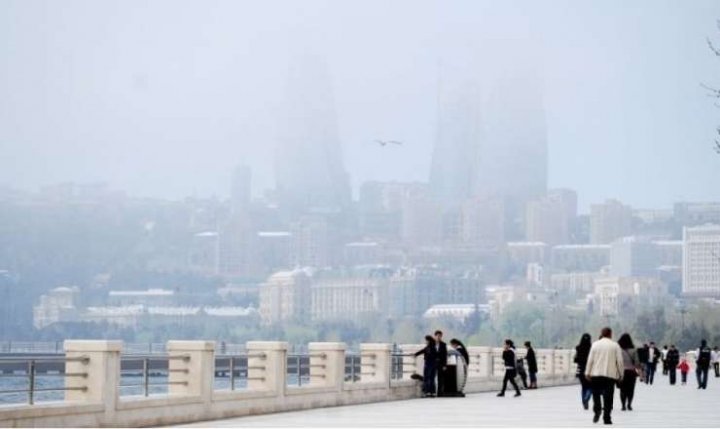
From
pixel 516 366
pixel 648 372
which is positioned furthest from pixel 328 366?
pixel 648 372

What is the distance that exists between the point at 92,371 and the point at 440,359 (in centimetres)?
1799

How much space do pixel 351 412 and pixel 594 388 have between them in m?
6.02

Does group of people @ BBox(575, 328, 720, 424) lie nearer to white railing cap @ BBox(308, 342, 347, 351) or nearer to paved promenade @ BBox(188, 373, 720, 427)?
paved promenade @ BBox(188, 373, 720, 427)

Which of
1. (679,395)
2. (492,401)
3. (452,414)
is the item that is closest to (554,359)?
(679,395)

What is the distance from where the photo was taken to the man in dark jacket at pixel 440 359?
4062 cm

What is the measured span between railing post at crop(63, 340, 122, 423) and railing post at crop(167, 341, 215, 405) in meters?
3.57

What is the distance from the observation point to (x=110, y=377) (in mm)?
24422

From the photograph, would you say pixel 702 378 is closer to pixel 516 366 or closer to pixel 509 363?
pixel 516 366

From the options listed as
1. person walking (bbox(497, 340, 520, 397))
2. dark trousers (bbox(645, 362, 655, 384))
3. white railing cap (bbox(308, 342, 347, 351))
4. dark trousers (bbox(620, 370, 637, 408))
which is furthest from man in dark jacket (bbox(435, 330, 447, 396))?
dark trousers (bbox(645, 362, 655, 384))

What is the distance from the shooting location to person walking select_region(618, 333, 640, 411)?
3412 cm

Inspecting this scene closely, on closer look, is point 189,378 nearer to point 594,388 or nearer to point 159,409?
point 159,409

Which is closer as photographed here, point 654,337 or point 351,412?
point 351,412

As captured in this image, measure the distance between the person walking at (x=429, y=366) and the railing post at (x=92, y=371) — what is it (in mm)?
16880

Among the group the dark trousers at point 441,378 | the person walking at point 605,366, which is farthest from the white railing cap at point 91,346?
the dark trousers at point 441,378
